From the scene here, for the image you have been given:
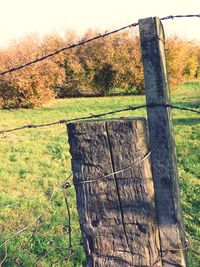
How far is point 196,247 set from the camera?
3799mm

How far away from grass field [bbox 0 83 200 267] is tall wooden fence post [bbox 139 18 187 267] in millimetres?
181

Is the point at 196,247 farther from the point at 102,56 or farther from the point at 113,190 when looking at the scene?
the point at 102,56

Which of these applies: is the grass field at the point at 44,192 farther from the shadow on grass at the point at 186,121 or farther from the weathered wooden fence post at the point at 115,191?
the weathered wooden fence post at the point at 115,191

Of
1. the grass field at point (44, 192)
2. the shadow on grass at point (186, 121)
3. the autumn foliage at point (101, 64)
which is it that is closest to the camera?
the grass field at point (44, 192)

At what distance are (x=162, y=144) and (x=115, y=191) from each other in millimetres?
353

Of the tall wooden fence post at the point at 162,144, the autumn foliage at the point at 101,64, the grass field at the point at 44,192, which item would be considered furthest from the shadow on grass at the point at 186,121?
the autumn foliage at the point at 101,64

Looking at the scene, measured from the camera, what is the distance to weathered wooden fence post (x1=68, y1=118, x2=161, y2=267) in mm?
1839

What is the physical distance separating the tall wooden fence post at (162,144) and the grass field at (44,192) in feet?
0.59

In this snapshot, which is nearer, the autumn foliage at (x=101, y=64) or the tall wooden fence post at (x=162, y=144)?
the tall wooden fence post at (x=162, y=144)

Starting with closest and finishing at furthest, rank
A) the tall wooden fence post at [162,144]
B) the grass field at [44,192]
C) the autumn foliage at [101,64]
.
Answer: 1. the tall wooden fence post at [162,144]
2. the grass field at [44,192]
3. the autumn foliage at [101,64]

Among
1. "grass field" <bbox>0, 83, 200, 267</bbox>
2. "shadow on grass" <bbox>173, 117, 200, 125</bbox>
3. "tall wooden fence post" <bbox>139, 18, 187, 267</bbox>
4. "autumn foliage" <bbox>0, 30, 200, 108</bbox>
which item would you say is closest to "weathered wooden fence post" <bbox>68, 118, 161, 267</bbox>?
"tall wooden fence post" <bbox>139, 18, 187, 267</bbox>

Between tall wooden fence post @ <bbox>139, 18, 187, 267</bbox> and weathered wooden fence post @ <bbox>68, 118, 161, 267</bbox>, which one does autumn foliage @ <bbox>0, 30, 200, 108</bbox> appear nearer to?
weathered wooden fence post @ <bbox>68, 118, 161, 267</bbox>

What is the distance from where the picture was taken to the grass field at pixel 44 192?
3.83 m

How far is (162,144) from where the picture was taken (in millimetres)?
1814
